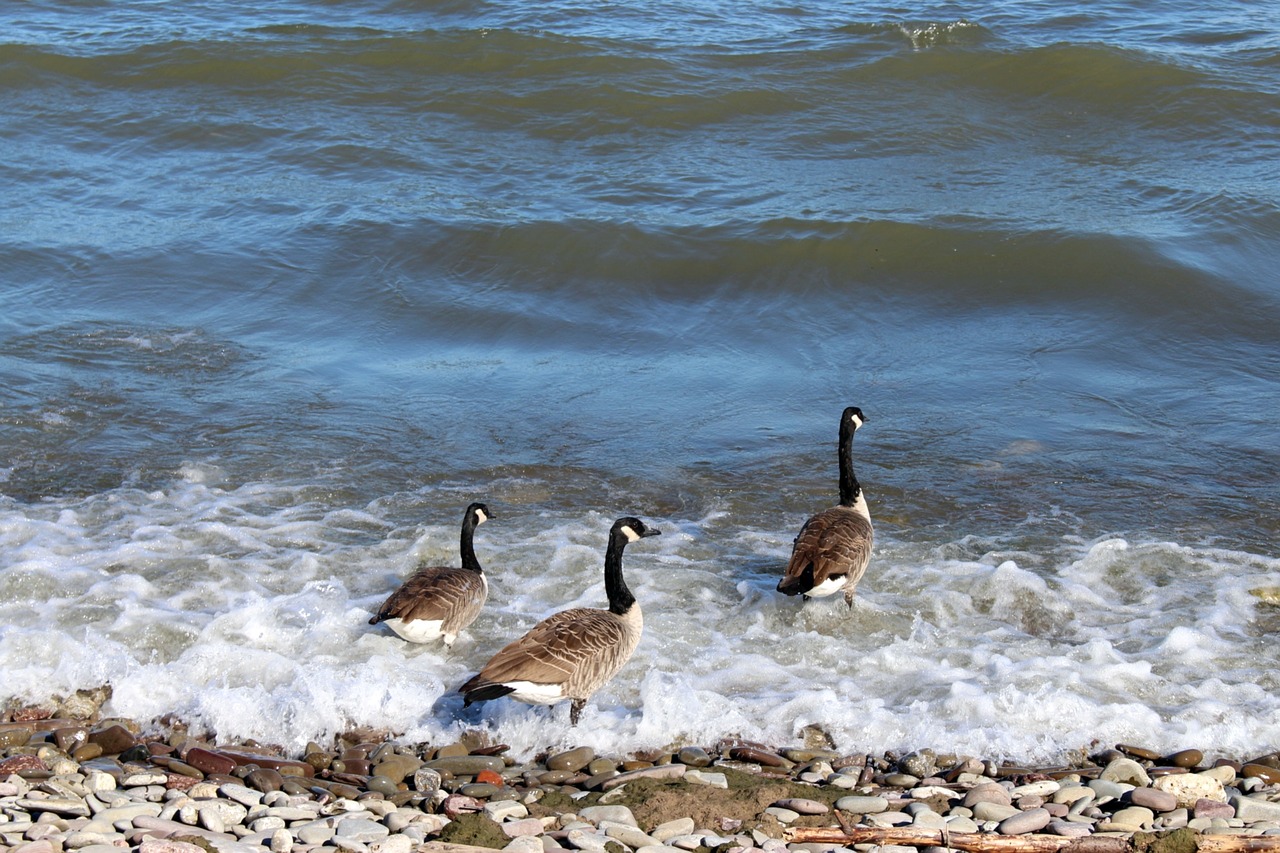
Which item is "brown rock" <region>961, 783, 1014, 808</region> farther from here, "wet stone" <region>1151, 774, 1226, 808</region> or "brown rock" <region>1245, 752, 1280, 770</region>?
"brown rock" <region>1245, 752, 1280, 770</region>

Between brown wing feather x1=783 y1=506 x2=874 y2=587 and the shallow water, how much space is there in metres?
0.43

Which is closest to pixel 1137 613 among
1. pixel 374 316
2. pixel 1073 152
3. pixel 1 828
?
pixel 1 828

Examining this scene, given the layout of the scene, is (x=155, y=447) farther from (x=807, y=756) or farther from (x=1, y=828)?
(x=807, y=756)

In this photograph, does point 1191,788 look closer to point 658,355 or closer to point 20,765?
point 20,765

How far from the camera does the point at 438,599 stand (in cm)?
779

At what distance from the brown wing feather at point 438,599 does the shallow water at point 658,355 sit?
0.29 meters

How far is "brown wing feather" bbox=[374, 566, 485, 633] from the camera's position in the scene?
7.75 meters

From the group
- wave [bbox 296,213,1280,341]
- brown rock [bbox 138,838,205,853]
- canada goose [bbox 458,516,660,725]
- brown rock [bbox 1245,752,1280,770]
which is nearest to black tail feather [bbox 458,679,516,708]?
canada goose [bbox 458,516,660,725]

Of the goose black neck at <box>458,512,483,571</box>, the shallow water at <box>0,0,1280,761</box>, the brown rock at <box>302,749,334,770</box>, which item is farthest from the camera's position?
the goose black neck at <box>458,512,483,571</box>

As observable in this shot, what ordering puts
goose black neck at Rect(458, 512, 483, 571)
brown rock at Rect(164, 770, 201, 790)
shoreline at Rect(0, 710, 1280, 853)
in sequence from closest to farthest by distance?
shoreline at Rect(0, 710, 1280, 853)
brown rock at Rect(164, 770, 201, 790)
goose black neck at Rect(458, 512, 483, 571)

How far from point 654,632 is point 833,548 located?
128 centimetres

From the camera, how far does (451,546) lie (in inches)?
376

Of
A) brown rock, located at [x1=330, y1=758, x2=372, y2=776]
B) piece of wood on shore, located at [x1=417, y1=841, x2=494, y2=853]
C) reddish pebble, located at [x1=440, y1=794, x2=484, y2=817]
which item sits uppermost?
piece of wood on shore, located at [x1=417, y1=841, x2=494, y2=853]

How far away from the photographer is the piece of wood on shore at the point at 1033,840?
5.69 metres
